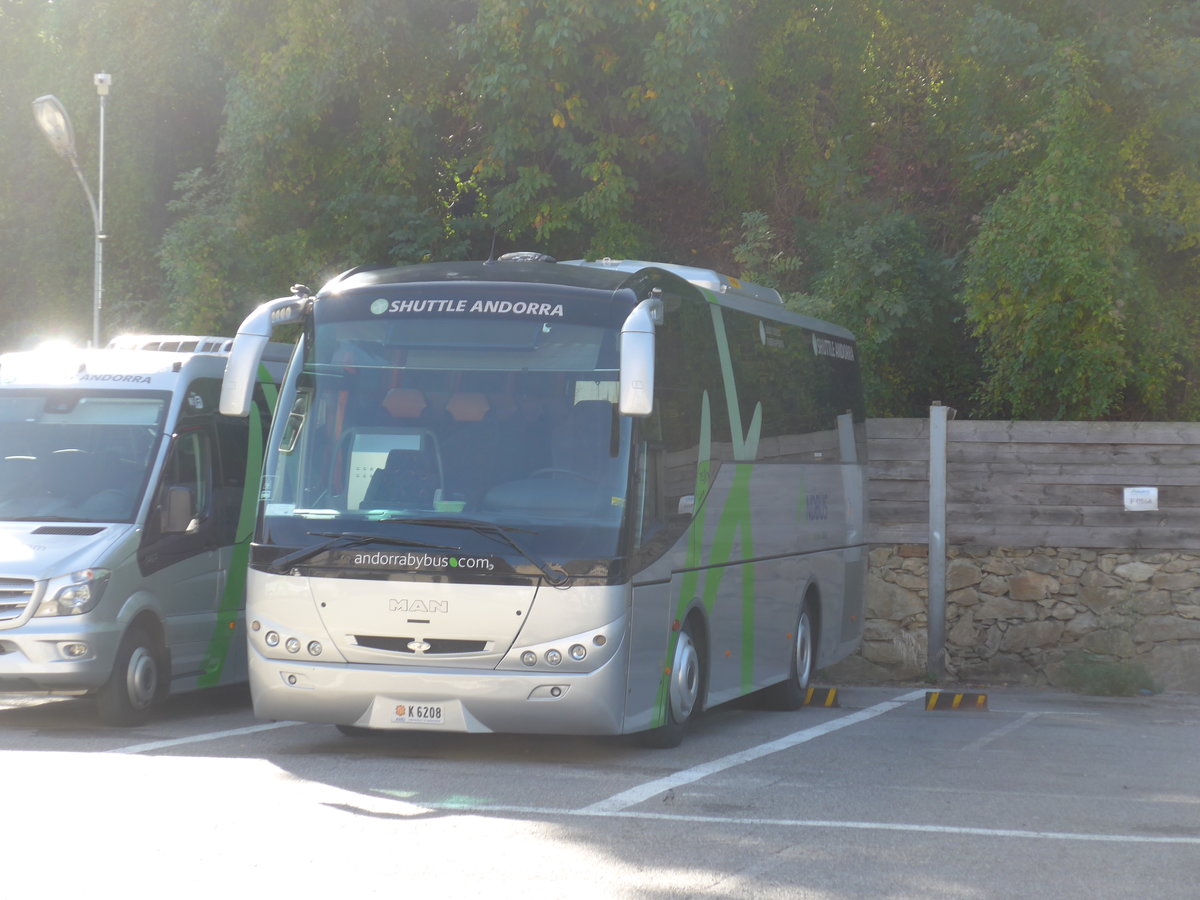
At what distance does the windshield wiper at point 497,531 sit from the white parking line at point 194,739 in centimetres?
226

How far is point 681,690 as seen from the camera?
1040cm

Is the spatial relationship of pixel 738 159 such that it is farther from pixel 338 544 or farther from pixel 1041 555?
pixel 338 544

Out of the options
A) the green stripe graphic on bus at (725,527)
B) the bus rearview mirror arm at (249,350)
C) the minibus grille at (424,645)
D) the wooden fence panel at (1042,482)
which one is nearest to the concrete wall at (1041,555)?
the wooden fence panel at (1042,482)

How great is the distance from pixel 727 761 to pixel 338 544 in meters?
2.68

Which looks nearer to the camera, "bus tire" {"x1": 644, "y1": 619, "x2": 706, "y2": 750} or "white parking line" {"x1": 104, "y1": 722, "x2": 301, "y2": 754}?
"white parking line" {"x1": 104, "y1": 722, "x2": 301, "y2": 754}

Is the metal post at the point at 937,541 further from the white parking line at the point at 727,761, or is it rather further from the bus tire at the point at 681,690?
the bus tire at the point at 681,690

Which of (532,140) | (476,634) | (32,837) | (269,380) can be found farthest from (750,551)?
(532,140)

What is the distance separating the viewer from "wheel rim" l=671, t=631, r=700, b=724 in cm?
1030


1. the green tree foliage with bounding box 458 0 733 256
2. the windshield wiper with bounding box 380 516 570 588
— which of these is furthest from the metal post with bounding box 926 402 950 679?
the windshield wiper with bounding box 380 516 570 588

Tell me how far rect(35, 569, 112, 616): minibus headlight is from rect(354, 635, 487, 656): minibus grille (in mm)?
2830

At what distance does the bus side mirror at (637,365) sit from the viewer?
29.4 ft

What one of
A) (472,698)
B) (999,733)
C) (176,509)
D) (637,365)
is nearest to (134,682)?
(176,509)

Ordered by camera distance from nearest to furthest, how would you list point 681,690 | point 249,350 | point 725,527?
point 249,350 < point 681,690 < point 725,527

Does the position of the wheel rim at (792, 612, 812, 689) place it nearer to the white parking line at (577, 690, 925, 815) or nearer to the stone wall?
the white parking line at (577, 690, 925, 815)
